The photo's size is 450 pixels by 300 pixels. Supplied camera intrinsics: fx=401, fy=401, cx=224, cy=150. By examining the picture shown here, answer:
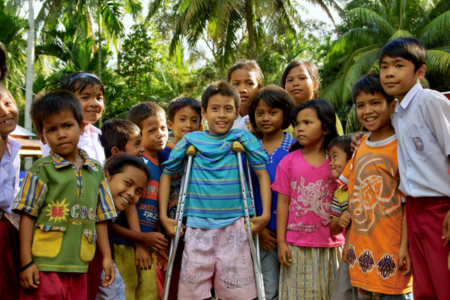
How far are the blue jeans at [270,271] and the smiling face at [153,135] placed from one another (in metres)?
1.32

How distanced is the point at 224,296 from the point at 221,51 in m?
17.2

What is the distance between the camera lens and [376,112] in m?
2.93

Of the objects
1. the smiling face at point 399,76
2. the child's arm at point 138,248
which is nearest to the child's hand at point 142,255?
the child's arm at point 138,248

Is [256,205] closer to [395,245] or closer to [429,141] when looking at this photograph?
[395,245]

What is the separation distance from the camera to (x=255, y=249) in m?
3.17

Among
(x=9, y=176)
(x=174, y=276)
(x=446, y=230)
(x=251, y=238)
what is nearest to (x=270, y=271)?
(x=251, y=238)

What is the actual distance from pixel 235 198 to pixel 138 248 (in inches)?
34.8

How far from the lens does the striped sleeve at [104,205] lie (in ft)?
9.01

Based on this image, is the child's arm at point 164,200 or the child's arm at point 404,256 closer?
the child's arm at point 404,256

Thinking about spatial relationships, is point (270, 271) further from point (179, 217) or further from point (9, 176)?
point (9, 176)

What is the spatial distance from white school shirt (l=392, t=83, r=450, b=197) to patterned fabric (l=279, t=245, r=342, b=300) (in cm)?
91

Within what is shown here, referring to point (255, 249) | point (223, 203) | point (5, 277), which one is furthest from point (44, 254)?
point (255, 249)

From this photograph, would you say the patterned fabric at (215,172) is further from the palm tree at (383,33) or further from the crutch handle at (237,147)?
the palm tree at (383,33)

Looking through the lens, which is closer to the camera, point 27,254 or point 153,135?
point 27,254
